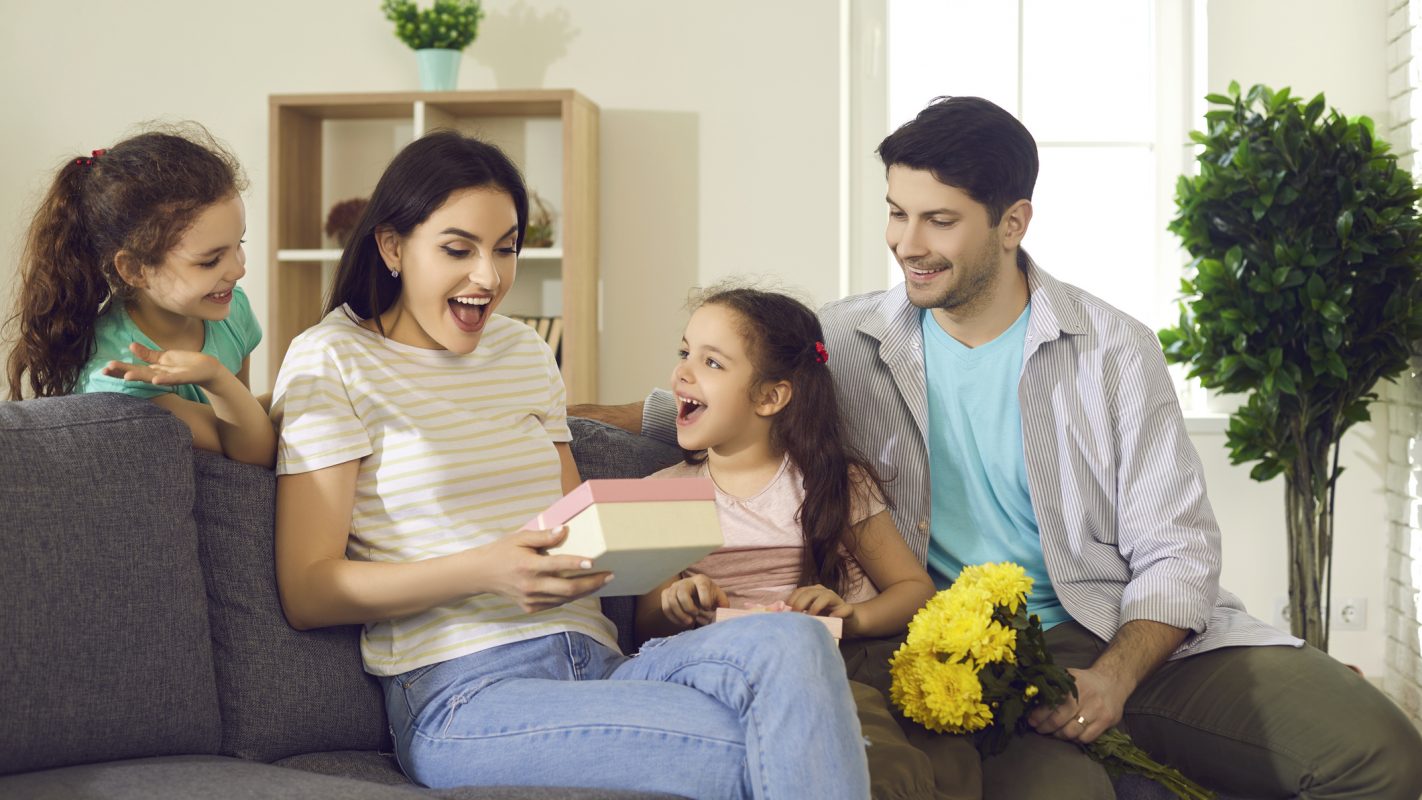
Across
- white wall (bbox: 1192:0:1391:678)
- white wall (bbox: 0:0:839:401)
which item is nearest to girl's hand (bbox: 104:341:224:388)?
white wall (bbox: 0:0:839:401)

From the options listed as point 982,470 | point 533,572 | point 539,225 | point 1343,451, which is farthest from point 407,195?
point 1343,451

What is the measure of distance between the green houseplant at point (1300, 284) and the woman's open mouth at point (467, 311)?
223 cm

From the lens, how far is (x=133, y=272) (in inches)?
66.1

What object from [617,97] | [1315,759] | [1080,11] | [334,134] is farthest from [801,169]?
[1315,759]

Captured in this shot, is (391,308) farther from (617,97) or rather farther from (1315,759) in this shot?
(617,97)

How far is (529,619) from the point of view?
1.71m

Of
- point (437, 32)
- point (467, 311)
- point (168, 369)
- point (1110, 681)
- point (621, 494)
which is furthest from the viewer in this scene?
point (437, 32)

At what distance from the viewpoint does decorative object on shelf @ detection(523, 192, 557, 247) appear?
12.6 feet

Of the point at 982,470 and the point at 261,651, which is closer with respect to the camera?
the point at 261,651

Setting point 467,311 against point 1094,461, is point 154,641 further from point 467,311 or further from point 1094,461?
point 1094,461

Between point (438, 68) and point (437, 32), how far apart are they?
10 centimetres

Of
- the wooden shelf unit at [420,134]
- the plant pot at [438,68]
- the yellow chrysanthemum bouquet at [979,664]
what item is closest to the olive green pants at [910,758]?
the yellow chrysanthemum bouquet at [979,664]

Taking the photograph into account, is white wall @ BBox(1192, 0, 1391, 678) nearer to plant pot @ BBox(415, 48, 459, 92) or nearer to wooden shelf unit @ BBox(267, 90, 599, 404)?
wooden shelf unit @ BBox(267, 90, 599, 404)

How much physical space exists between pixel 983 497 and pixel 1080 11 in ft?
7.92
